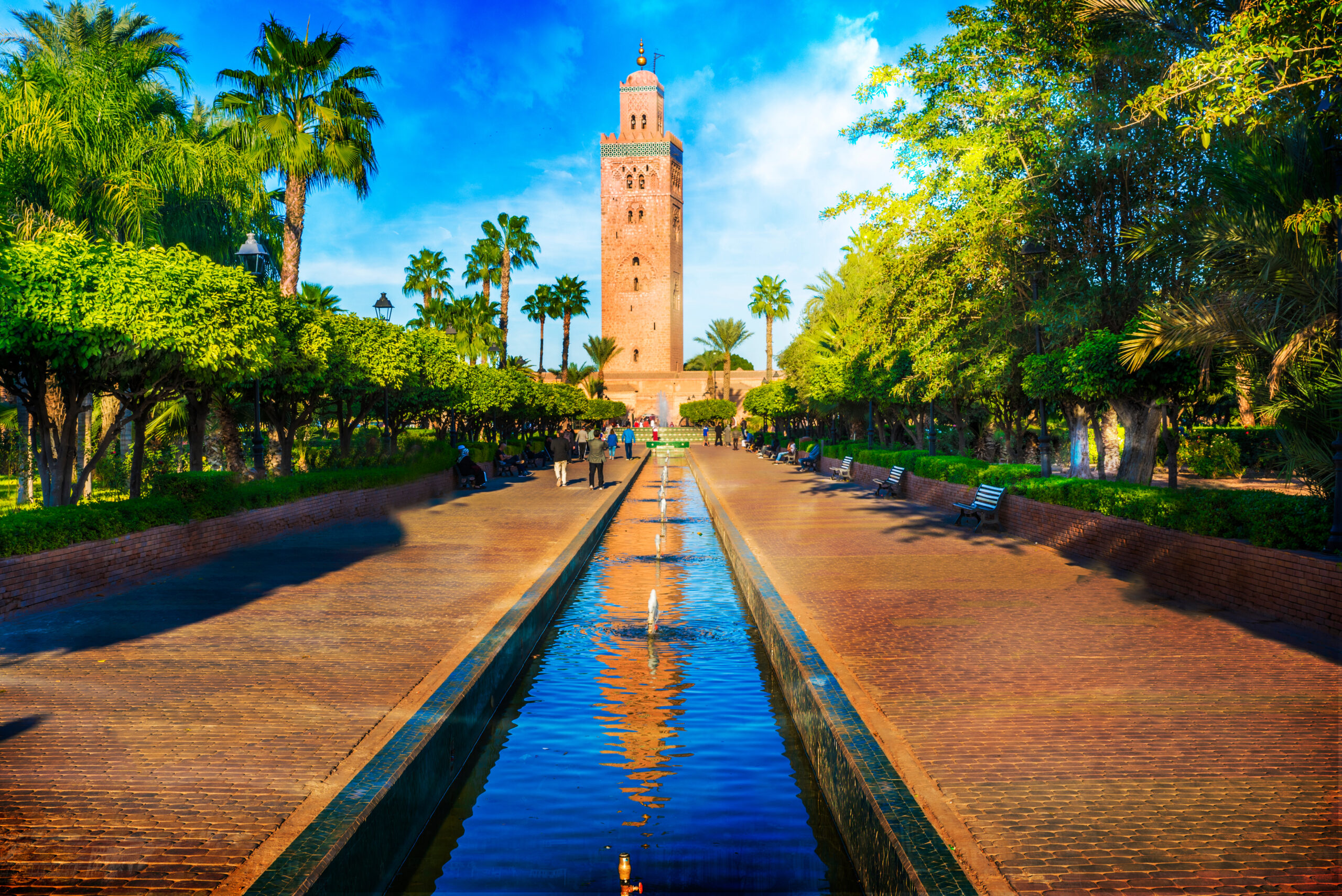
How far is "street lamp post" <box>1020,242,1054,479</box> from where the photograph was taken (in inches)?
595

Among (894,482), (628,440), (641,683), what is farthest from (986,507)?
(628,440)

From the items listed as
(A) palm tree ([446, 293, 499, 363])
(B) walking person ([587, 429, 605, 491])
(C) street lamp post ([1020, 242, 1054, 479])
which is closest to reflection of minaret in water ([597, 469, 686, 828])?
(C) street lamp post ([1020, 242, 1054, 479])

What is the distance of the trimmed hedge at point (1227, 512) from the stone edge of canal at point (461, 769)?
4595 millimetres

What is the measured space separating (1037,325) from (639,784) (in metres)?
12.4

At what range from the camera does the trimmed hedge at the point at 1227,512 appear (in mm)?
8641

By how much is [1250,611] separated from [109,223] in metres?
19.9

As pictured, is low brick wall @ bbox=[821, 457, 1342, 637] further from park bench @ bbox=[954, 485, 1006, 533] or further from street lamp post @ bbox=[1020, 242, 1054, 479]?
street lamp post @ bbox=[1020, 242, 1054, 479]

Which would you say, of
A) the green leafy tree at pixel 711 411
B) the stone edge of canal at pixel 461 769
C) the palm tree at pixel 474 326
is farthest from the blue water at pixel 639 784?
the green leafy tree at pixel 711 411

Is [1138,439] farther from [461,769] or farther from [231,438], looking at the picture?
[231,438]

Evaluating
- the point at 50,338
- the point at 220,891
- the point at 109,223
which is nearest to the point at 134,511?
the point at 50,338

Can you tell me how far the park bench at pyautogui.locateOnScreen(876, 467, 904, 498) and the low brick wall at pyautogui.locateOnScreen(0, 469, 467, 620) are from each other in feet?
39.7

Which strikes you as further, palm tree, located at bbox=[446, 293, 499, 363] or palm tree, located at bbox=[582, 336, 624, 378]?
palm tree, located at bbox=[582, 336, 624, 378]

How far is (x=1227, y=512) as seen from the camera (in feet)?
31.0

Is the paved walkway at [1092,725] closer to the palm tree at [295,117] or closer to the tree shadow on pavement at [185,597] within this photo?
the tree shadow on pavement at [185,597]
